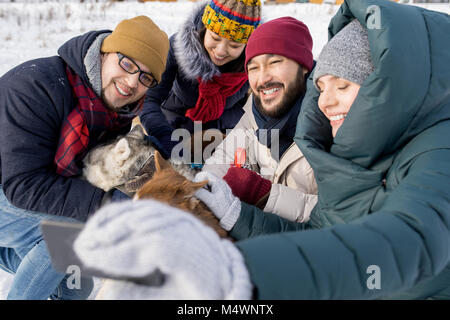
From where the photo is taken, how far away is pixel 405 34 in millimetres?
1149

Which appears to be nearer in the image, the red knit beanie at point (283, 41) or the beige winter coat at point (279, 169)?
the beige winter coat at point (279, 169)

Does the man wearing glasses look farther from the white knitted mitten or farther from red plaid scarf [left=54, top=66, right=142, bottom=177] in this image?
the white knitted mitten

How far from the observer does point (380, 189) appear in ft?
4.07

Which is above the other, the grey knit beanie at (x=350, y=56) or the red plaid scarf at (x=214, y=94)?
the grey knit beanie at (x=350, y=56)

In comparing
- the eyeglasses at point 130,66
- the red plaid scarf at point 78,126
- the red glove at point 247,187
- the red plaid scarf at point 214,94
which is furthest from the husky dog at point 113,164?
the red plaid scarf at point 214,94

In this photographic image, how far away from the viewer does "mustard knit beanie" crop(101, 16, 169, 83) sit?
2.11 m

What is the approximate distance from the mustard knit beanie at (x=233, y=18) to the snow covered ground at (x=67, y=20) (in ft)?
14.9

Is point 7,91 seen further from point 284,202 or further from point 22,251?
point 284,202

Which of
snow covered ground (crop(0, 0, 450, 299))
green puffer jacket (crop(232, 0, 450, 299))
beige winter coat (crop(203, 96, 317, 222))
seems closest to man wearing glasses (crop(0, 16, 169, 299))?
beige winter coat (crop(203, 96, 317, 222))

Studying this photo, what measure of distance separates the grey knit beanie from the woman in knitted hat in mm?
1513

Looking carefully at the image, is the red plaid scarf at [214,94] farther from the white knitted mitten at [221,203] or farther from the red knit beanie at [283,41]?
the white knitted mitten at [221,203]

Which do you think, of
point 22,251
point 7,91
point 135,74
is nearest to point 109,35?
point 135,74

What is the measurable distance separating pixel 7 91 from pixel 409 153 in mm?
2153

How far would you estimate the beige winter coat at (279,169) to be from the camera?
1848 millimetres
